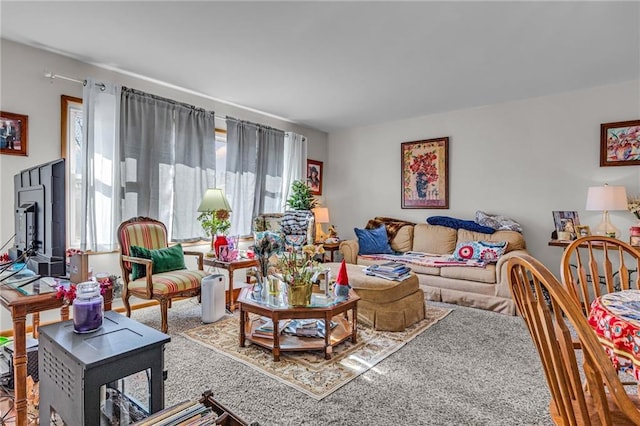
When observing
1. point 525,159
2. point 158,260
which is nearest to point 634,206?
point 525,159

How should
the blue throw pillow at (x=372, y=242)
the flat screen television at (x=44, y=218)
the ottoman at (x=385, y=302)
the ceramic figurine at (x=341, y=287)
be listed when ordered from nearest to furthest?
1. the flat screen television at (x=44, y=218)
2. the ceramic figurine at (x=341, y=287)
3. the ottoman at (x=385, y=302)
4. the blue throw pillow at (x=372, y=242)

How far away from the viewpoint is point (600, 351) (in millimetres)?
753

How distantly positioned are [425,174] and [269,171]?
2390 millimetres

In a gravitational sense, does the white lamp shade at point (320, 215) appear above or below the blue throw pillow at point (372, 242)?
above

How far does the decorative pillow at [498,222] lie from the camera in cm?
433

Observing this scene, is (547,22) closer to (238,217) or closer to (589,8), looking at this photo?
(589,8)

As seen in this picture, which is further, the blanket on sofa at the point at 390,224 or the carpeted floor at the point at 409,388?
the blanket on sofa at the point at 390,224

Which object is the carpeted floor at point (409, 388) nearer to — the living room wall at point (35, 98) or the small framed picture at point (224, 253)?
the small framed picture at point (224, 253)

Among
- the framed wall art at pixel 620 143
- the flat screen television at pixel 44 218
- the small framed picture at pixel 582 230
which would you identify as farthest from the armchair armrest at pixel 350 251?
the flat screen television at pixel 44 218

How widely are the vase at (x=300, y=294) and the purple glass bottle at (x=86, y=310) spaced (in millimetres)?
1340

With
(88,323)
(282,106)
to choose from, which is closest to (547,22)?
(282,106)

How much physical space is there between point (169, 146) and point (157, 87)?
0.68 m

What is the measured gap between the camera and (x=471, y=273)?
3.84 metres

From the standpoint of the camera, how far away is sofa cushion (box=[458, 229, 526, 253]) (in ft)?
13.5
